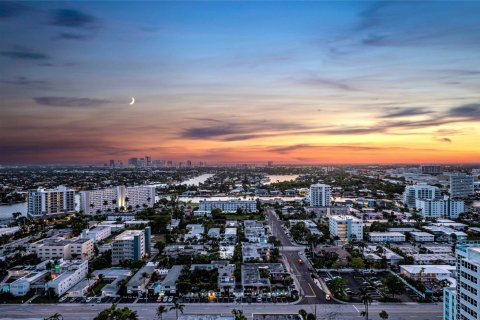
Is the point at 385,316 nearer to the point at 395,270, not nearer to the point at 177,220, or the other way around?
the point at 395,270

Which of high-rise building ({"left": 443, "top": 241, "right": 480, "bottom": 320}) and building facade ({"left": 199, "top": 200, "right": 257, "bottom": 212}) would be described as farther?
building facade ({"left": 199, "top": 200, "right": 257, "bottom": 212})

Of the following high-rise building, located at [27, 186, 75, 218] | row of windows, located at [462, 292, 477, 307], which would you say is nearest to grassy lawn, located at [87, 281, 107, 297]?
row of windows, located at [462, 292, 477, 307]

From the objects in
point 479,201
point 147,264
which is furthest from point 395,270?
point 479,201

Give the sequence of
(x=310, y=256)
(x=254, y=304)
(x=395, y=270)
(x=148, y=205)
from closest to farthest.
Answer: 1. (x=254, y=304)
2. (x=395, y=270)
3. (x=310, y=256)
4. (x=148, y=205)

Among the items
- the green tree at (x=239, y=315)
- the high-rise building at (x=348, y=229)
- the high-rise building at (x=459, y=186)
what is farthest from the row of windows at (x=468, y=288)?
the high-rise building at (x=459, y=186)

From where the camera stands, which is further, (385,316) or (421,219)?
(421,219)

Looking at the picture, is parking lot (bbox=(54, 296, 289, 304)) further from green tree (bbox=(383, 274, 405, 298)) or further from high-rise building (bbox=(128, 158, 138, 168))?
high-rise building (bbox=(128, 158, 138, 168))

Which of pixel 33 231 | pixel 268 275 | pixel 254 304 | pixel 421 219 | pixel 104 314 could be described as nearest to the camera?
pixel 104 314

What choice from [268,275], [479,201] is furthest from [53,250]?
[479,201]
